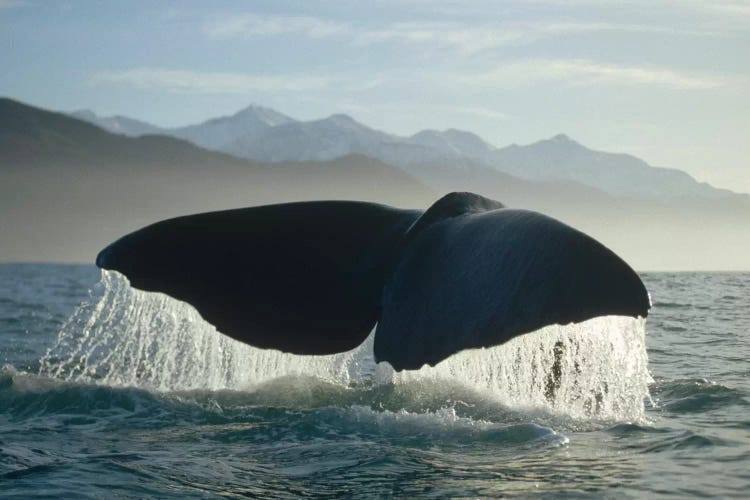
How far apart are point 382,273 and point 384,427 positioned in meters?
1.13

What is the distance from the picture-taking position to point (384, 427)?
675 centimetres

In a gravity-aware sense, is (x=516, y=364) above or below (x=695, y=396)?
above

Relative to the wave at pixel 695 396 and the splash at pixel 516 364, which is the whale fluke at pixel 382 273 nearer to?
the splash at pixel 516 364

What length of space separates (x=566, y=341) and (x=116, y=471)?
280cm

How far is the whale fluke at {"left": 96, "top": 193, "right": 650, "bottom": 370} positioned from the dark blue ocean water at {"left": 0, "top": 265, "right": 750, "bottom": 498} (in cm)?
25

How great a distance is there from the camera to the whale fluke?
195 inches

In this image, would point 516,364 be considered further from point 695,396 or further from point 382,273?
point 695,396

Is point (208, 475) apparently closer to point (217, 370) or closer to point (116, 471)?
point (116, 471)

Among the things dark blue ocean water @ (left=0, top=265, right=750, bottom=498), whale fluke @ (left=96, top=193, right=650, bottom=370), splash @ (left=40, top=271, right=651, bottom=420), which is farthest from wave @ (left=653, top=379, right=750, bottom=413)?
whale fluke @ (left=96, top=193, right=650, bottom=370)

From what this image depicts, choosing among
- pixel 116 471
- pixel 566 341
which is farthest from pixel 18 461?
pixel 566 341

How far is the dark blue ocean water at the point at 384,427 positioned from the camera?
5.43 meters

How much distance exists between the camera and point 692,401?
27.1 feet

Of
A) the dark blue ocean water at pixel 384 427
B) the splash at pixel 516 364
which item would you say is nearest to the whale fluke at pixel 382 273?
the splash at pixel 516 364

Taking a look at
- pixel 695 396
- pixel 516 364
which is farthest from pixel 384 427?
pixel 695 396
